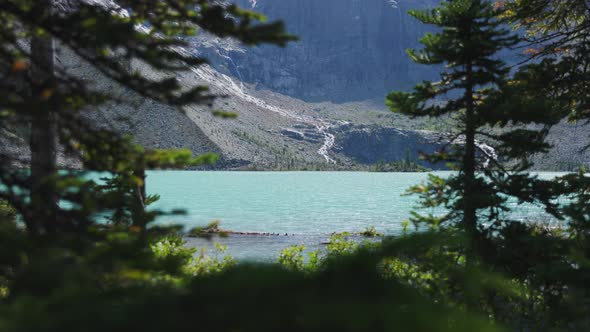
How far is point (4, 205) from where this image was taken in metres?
11.4

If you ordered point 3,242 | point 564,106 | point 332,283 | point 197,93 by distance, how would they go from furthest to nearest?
point 564,106
point 197,93
point 3,242
point 332,283

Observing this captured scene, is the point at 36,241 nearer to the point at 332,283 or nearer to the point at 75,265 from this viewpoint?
the point at 75,265

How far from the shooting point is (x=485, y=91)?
10078 mm

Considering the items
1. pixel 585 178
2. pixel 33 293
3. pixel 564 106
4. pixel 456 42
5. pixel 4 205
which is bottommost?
pixel 4 205

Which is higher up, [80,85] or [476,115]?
[476,115]

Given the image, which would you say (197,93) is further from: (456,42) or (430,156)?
(456,42)

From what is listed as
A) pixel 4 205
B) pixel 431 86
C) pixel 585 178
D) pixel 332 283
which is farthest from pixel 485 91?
pixel 4 205

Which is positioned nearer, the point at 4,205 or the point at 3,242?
the point at 3,242

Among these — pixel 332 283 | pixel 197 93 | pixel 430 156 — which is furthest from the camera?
pixel 430 156

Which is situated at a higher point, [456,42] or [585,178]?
[456,42]

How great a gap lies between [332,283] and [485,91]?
9366mm

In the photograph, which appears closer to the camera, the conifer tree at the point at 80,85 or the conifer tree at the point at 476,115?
the conifer tree at the point at 80,85

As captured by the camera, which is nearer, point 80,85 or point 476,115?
point 80,85

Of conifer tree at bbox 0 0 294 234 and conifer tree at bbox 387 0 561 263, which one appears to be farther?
conifer tree at bbox 387 0 561 263
